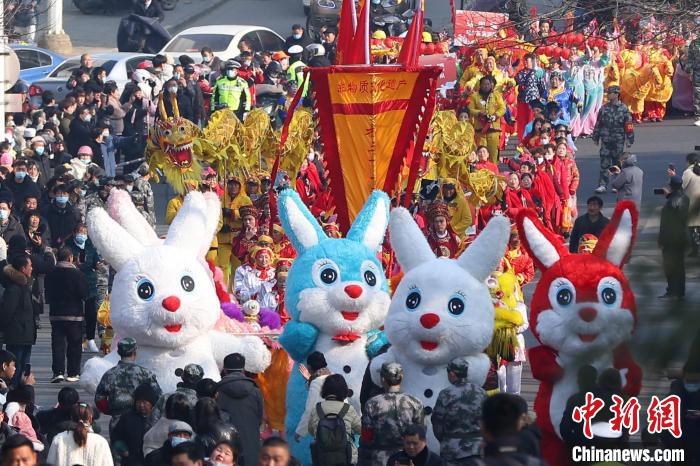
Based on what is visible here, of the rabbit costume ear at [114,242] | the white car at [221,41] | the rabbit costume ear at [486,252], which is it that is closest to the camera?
the rabbit costume ear at [486,252]

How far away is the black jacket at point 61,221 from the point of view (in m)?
16.7

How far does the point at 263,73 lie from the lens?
26.5 metres

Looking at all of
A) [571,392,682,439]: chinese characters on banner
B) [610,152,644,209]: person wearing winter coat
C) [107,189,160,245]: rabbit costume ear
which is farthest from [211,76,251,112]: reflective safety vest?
[571,392,682,439]: chinese characters on banner

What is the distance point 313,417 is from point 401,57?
570 centimetres

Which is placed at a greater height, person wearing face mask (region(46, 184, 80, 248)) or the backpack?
the backpack

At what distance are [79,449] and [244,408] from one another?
1218mm

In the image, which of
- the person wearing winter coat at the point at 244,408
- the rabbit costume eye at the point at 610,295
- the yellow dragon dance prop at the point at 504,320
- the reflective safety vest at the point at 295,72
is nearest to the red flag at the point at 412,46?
the yellow dragon dance prop at the point at 504,320

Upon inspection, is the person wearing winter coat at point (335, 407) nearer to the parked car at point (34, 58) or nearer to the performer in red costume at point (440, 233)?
the performer in red costume at point (440, 233)

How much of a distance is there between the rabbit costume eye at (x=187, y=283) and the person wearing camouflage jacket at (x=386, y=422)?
208 cm

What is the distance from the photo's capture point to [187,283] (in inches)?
413

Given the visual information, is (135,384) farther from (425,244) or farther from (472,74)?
(472,74)

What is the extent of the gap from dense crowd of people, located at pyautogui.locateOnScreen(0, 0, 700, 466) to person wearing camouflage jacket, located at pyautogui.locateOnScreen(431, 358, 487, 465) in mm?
10

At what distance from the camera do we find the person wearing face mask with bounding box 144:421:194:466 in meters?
7.94

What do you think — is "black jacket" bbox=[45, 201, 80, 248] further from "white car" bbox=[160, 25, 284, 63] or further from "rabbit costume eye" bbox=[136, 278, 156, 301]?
"white car" bbox=[160, 25, 284, 63]
